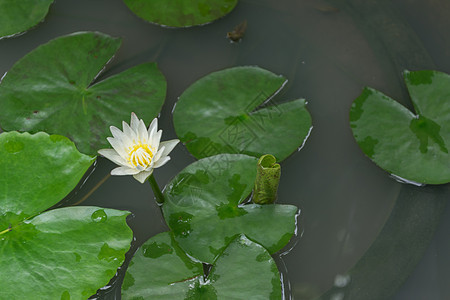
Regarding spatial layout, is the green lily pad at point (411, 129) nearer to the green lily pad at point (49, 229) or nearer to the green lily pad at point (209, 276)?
the green lily pad at point (209, 276)

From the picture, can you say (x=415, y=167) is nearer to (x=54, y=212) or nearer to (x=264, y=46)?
(x=264, y=46)

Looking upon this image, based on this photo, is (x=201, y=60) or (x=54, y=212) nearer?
(x=54, y=212)

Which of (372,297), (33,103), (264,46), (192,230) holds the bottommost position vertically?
(372,297)

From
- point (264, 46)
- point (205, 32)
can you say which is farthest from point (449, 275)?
point (205, 32)

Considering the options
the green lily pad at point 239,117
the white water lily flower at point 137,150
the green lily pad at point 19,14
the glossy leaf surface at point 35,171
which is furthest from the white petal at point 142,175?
the green lily pad at point 19,14

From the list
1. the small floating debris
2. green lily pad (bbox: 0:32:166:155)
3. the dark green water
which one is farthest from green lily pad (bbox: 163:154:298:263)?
the small floating debris
